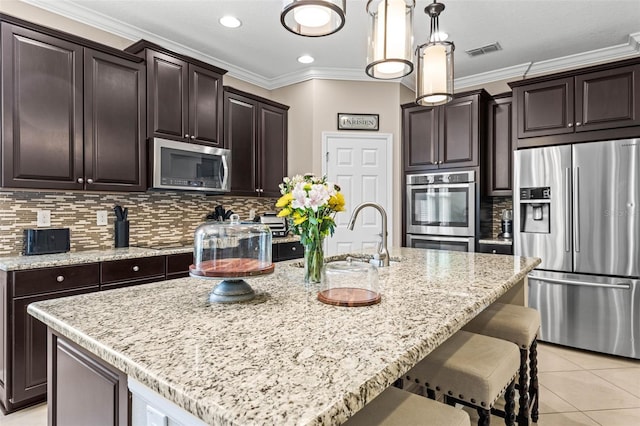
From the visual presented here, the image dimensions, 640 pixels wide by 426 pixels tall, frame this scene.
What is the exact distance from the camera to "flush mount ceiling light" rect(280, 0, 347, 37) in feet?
4.58

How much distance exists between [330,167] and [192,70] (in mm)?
1753

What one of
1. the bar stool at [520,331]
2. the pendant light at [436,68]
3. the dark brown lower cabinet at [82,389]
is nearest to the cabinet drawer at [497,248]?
the bar stool at [520,331]

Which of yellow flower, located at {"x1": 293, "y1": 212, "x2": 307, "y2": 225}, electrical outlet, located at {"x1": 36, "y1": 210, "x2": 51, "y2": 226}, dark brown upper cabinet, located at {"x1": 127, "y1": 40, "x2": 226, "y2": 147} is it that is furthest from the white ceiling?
yellow flower, located at {"x1": 293, "y1": 212, "x2": 307, "y2": 225}

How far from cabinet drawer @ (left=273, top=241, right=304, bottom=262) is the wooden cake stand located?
2.42 m

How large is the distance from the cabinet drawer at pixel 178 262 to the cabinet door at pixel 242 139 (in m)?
1.00

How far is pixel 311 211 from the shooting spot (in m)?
1.45

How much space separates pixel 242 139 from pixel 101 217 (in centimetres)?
153

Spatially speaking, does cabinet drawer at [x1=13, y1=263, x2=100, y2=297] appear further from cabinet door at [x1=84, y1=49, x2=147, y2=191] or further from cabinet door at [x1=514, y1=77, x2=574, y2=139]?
cabinet door at [x1=514, y1=77, x2=574, y2=139]

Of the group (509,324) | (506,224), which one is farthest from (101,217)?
(506,224)

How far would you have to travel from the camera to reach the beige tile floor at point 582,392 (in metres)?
2.12

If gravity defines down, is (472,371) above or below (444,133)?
below

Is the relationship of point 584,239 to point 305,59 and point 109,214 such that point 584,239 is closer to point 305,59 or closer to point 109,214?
point 305,59

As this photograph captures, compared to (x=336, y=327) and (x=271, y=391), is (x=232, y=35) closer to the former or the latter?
(x=336, y=327)

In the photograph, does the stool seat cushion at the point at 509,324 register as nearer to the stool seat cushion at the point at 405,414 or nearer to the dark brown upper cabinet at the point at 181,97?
the stool seat cushion at the point at 405,414
